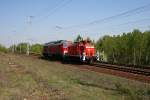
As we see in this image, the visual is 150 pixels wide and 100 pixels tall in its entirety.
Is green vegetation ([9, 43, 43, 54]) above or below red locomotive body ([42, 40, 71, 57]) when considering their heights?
above

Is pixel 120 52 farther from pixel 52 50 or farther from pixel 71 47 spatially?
pixel 71 47

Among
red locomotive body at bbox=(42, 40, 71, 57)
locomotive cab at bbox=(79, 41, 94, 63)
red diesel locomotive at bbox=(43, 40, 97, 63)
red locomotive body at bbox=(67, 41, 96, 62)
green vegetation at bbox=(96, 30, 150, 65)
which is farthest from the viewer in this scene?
green vegetation at bbox=(96, 30, 150, 65)

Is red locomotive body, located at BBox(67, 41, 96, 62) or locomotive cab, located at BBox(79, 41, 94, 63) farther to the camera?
red locomotive body, located at BBox(67, 41, 96, 62)

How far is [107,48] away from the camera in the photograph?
316ft

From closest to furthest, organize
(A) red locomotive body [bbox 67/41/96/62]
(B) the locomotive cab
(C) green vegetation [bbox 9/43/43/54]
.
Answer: (B) the locomotive cab → (A) red locomotive body [bbox 67/41/96/62] → (C) green vegetation [bbox 9/43/43/54]

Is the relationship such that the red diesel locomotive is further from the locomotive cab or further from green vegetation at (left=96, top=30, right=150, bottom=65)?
green vegetation at (left=96, top=30, right=150, bottom=65)

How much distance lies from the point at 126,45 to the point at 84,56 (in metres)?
47.8

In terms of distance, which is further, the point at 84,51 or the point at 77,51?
the point at 77,51

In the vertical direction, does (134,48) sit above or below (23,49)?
below

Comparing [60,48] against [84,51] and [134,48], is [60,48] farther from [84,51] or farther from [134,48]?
[134,48]

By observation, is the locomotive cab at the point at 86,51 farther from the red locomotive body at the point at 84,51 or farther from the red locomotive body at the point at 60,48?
the red locomotive body at the point at 60,48

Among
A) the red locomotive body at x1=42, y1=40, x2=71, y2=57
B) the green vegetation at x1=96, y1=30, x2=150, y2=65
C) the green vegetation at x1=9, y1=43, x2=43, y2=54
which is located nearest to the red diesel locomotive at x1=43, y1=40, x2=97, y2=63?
the red locomotive body at x1=42, y1=40, x2=71, y2=57

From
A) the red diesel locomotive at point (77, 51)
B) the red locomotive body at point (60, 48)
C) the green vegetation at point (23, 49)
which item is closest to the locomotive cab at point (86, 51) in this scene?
the red diesel locomotive at point (77, 51)

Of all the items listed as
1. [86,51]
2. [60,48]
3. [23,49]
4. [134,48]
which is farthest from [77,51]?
[23,49]
